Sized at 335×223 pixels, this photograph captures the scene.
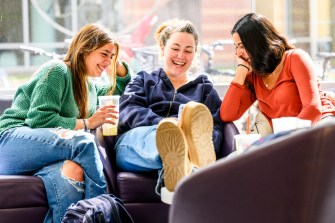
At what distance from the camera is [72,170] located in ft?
9.85

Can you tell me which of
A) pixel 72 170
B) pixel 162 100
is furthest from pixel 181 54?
pixel 72 170

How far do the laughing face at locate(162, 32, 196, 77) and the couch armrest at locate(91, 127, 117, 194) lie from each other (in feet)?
1.63

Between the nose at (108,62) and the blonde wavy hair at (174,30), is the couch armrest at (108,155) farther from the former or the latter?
the blonde wavy hair at (174,30)

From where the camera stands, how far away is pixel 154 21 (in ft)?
13.9

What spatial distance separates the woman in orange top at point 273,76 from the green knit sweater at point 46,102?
809 millimetres

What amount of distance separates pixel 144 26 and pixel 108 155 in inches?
45.3

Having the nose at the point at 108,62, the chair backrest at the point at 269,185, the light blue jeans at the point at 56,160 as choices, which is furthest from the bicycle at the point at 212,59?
the chair backrest at the point at 269,185

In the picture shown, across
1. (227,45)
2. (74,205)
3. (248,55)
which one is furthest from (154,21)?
(74,205)

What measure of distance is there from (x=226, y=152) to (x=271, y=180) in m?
1.79

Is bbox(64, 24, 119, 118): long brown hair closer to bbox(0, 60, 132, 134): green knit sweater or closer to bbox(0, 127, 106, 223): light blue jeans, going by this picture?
bbox(0, 60, 132, 134): green knit sweater

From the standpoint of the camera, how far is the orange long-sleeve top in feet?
10.6

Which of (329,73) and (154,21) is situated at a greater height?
(154,21)

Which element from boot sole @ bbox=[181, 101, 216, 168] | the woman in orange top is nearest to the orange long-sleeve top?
the woman in orange top

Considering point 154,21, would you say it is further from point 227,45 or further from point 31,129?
point 31,129
